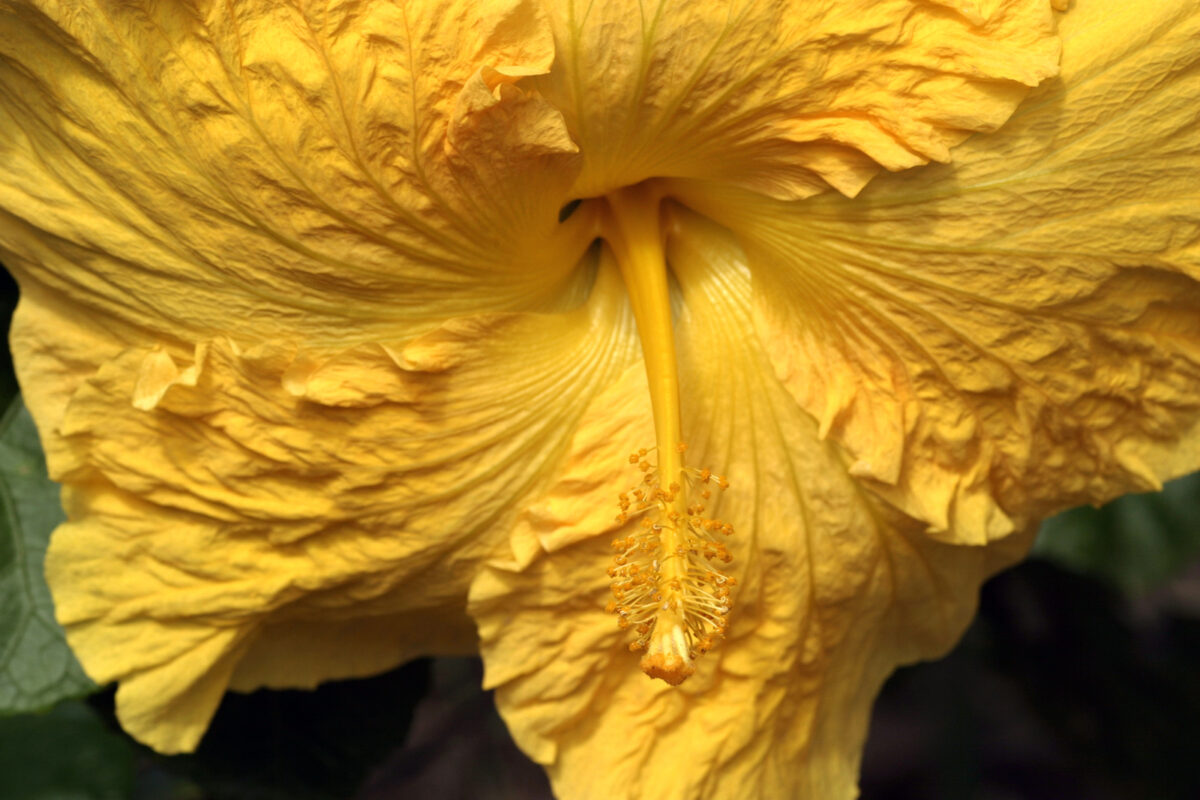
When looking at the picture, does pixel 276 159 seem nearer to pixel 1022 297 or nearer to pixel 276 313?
pixel 276 313

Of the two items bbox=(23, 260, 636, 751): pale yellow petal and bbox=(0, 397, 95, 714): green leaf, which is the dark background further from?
bbox=(23, 260, 636, 751): pale yellow petal

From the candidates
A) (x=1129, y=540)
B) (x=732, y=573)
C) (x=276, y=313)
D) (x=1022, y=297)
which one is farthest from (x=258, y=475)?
(x=1129, y=540)

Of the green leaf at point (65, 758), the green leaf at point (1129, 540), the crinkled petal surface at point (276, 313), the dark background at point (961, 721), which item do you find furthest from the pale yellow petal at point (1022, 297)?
the green leaf at point (65, 758)

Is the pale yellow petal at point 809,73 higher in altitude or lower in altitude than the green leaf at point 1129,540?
higher

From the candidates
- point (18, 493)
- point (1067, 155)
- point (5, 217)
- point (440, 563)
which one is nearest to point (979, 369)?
point (1067, 155)

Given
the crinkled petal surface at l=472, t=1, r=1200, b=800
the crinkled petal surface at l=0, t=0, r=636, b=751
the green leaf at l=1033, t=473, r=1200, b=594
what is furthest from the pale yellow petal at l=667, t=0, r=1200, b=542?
the green leaf at l=1033, t=473, r=1200, b=594

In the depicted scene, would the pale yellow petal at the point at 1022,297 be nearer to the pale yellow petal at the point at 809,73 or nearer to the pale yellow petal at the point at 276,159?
the pale yellow petal at the point at 809,73

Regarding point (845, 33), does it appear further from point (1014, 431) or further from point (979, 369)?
point (1014, 431)
